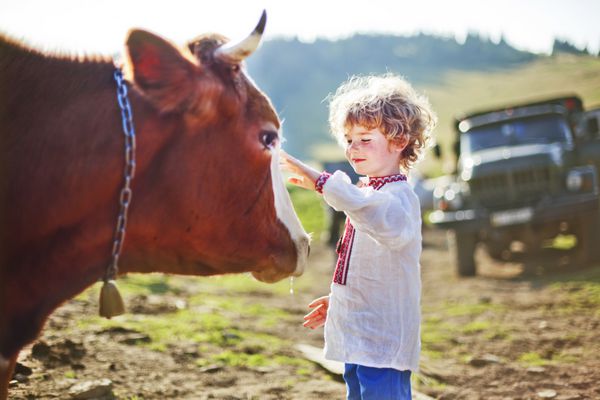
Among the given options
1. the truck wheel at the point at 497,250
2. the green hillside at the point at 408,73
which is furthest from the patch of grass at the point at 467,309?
the green hillside at the point at 408,73

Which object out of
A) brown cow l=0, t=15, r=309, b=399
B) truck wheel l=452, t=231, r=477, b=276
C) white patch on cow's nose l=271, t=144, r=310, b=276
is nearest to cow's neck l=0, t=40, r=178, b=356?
brown cow l=0, t=15, r=309, b=399

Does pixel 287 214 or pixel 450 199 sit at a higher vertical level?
pixel 450 199

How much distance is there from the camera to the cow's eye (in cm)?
240

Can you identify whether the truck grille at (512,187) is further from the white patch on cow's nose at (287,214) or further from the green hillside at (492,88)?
the green hillside at (492,88)

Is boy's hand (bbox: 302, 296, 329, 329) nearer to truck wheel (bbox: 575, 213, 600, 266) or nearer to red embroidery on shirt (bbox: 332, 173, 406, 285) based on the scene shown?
red embroidery on shirt (bbox: 332, 173, 406, 285)

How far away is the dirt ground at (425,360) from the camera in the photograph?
378 cm

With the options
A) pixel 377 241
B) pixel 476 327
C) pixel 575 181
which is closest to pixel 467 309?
pixel 476 327

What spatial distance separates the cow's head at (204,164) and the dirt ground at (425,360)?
5.29 ft

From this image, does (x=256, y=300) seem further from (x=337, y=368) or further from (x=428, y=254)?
(x=428, y=254)

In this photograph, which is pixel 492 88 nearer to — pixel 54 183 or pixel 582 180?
pixel 582 180

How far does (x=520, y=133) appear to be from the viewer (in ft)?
36.2

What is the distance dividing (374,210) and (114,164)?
109cm

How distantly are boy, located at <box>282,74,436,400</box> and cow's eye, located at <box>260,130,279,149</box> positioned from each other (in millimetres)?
324

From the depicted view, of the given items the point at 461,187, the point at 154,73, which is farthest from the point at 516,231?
the point at 154,73
